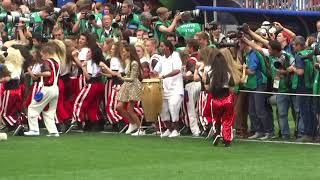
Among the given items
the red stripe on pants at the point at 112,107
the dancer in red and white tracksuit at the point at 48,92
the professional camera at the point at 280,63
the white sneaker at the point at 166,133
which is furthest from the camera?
the red stripe on pants at the point at 112,107

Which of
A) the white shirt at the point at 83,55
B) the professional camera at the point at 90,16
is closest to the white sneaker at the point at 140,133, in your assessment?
the white shirt at the point at 83,55

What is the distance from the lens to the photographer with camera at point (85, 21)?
24016 mm

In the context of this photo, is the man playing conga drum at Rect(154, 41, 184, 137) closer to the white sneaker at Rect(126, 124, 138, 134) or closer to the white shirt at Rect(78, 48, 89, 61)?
the white sneaker at Rect(126, 124, 138, 134)

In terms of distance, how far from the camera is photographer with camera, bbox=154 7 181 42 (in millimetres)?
22891

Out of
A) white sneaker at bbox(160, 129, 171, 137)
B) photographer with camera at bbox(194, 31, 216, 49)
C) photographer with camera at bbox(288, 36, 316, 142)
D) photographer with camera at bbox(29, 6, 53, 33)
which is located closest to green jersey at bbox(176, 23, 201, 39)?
photographer with camera at bbox(194, 31, 216, 49)

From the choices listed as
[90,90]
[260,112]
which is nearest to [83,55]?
[90,90]

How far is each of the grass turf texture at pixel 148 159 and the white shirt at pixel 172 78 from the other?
1.22m

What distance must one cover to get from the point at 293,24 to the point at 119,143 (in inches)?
328

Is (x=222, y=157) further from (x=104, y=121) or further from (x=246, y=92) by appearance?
(x=104, y=121)

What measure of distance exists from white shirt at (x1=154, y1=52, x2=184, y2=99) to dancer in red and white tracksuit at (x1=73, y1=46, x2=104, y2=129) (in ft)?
5.55

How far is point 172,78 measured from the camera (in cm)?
2112

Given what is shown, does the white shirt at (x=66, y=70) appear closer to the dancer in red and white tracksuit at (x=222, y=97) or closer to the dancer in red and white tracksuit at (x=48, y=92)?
the dancer in red and white tracksuit at (x=48, y=92)

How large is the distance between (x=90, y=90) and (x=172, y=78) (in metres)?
2.08

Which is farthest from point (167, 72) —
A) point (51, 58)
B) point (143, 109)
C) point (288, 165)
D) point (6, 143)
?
point (288, 165)
